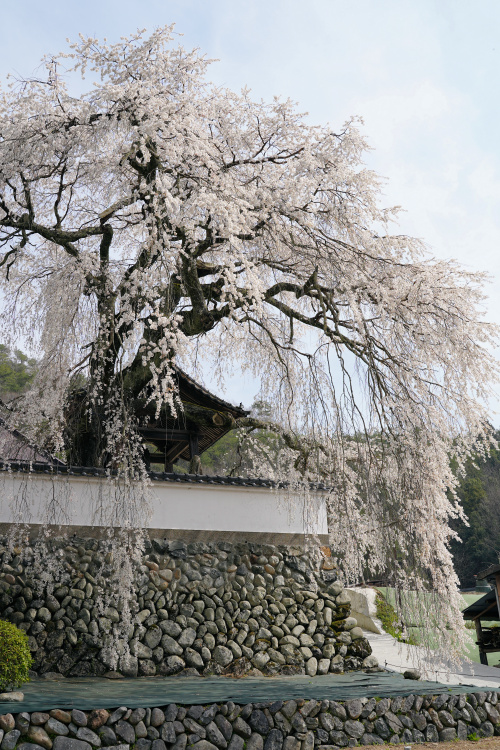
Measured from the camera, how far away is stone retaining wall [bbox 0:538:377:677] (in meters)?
6.48

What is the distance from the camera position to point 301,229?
646 centimetres

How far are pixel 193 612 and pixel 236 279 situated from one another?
4054 mm

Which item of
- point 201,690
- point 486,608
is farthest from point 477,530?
point 201,690

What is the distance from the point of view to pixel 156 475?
702 centimetres

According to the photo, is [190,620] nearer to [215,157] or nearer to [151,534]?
[151,534]

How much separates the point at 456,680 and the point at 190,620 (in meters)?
4.70

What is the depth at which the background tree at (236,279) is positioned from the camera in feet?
17.1

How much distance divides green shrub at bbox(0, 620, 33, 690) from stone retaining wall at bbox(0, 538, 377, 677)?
3.36 ft

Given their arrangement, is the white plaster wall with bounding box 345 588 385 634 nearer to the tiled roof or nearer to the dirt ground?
the dirt ground

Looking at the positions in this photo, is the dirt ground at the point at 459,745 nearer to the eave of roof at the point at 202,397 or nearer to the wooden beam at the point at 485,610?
the wooden beam at the point at 485,610

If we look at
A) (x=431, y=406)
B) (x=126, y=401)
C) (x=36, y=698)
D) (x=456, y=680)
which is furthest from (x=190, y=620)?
(x=456, y=680)

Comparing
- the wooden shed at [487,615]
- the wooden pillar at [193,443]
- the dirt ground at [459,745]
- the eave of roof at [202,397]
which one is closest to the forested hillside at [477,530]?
the wooden shed at [487,615]

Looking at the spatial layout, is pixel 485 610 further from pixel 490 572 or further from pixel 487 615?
pixel 490 572

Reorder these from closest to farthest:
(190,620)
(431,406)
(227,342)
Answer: (431,406) < (190,620) < (227,342)
